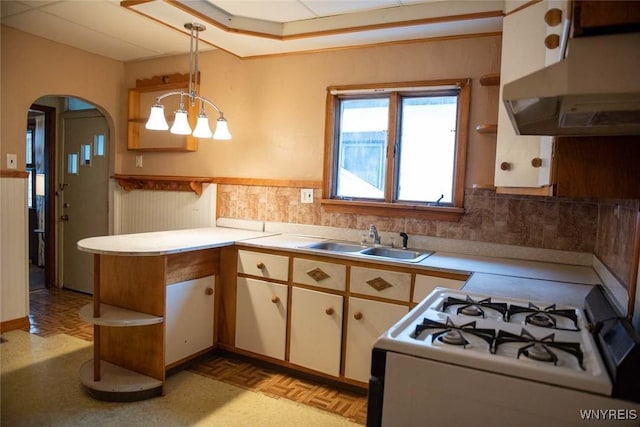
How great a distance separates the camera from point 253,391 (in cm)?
252

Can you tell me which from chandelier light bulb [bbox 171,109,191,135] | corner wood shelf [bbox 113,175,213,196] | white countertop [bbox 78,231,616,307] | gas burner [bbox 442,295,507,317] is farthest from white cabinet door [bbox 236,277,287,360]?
gas burner [bbox 442,295,507,317]

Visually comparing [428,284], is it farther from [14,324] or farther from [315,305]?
[14,324]

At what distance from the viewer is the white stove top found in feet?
3.25

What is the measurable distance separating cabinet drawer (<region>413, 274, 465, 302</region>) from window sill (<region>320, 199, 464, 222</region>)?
64 cm

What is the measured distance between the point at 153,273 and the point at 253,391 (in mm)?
931

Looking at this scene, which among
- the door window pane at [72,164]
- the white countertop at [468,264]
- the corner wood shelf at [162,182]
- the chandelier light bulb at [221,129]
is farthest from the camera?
the door window pane at [72,164]

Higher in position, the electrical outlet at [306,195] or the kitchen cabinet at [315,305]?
the electrical outlet at [306,195]

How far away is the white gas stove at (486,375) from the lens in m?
0.96

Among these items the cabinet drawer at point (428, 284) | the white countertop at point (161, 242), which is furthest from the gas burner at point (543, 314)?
the white countertop at point (161, 242)

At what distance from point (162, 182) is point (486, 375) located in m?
3.46

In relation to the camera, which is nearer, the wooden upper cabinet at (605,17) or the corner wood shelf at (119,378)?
the wooden upper cabinet at (605,17)

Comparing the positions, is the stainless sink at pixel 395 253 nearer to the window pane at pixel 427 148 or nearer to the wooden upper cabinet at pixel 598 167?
the window pane at pixel 427 148

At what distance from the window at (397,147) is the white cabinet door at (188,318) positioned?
3.63 ft

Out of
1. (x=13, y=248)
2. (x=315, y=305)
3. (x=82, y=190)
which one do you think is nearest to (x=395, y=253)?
(x=315, y=305)
